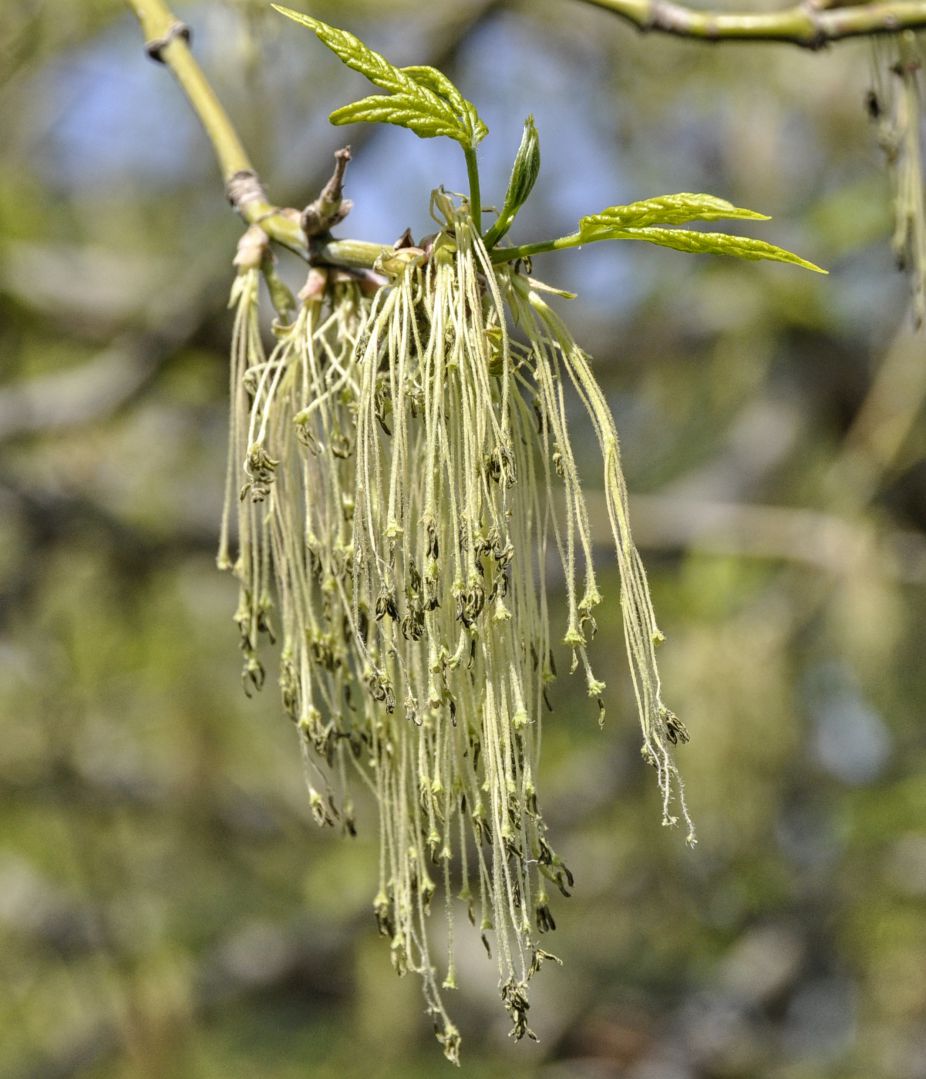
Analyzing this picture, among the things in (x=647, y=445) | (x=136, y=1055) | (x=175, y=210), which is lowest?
(x=136, y=1055)

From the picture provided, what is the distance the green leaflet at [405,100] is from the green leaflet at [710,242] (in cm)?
8

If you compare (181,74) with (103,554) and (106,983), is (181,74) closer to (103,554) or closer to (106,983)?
(103,554)

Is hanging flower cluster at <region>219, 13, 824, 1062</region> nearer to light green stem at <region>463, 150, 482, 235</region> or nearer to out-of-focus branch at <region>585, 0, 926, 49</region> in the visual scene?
light green stem at <region>463, 150, 482, 235</region>

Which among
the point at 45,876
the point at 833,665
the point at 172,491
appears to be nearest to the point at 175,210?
the point at 172,491

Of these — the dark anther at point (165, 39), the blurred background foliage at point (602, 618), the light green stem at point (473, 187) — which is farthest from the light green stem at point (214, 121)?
the blurred background foliage at point (602, 618)

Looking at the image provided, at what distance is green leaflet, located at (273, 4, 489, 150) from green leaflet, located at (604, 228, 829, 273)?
80 mm

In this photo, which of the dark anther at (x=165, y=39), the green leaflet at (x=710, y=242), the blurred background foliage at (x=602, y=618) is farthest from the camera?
the blurred background foliage at (x=602, y=618)

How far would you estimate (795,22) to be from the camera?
2.71 ft

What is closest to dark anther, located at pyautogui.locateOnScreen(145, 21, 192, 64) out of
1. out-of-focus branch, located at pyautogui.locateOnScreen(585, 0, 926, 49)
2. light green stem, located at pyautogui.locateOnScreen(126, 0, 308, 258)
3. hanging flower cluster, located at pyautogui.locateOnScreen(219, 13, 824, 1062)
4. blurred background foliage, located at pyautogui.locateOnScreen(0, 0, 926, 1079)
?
light green stem, located at pyautogui.locateOnScreen(126, 0, 308, 258)

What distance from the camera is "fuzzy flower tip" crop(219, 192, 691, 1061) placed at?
1.96 feet

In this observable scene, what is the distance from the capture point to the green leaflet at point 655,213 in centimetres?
56

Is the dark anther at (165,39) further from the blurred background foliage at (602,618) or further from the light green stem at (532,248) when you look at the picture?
the blurred background foliage at (602,618)

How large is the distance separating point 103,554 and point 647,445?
4.53 ft

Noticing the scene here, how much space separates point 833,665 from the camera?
268cm
